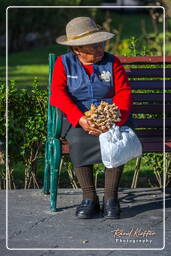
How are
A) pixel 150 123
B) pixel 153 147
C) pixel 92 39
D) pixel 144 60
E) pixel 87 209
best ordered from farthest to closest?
1. pixel 144 60
2. pixel 150 123
3. pixel 153 147
4. pixel 87 209
5. pixel 92 39

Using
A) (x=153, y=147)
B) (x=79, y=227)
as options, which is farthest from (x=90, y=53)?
(x=79, y=227)

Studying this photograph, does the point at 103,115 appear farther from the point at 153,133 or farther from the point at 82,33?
the point at 153,133

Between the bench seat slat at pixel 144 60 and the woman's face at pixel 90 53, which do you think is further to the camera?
the bench seat slat at pixel 144 60

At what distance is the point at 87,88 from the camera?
213 inches

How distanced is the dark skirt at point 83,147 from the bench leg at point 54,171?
3.8 inches

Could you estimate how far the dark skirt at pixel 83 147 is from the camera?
5422 millimetres

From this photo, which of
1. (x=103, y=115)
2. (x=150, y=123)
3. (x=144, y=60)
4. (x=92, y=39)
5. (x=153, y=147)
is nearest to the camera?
(x=103, y=115)

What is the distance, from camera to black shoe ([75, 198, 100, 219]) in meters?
5.46

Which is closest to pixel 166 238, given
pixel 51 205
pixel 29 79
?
pixel 51 205

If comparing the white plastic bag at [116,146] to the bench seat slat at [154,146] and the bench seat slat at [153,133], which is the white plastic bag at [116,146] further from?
the bench seat slat at [153,133]

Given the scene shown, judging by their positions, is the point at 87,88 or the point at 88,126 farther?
the point at 87,88

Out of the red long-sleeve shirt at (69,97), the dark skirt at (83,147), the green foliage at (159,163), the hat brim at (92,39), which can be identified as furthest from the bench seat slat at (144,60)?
the dark skirt at (83,147)

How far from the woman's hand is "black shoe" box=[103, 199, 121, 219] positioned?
520 mm

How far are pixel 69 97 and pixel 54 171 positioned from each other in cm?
55
